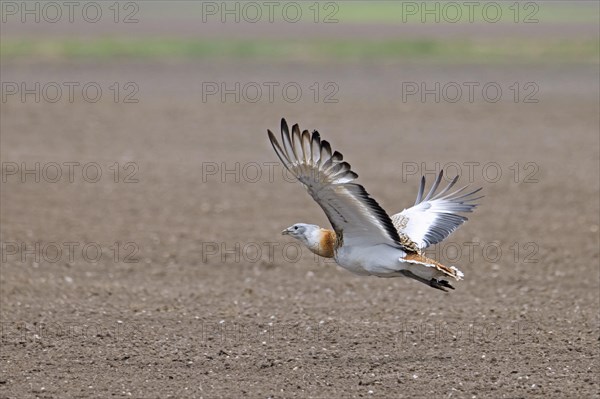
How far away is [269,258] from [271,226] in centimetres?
155

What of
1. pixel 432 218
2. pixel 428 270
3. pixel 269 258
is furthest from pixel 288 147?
pixel 269 258

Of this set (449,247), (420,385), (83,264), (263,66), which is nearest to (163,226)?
(83,264)

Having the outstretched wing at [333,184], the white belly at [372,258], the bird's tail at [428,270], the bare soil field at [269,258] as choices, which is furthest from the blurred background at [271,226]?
the outstretched wing at [333,184]

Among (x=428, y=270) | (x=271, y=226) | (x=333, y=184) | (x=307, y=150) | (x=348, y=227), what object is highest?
(x=307, y=150)

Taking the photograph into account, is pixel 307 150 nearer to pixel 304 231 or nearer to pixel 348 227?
pixel 348 227

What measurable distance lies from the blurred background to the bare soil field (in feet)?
0.12

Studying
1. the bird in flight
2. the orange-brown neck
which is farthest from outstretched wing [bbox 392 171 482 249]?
the orange-brown neck

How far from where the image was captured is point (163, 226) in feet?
44.9

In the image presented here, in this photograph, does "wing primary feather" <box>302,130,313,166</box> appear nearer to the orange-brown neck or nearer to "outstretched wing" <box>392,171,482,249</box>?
the orange-brown neck

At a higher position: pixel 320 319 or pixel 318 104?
pixel 318 104

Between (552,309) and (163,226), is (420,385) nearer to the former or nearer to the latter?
(552,309)

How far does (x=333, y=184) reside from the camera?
748 cm

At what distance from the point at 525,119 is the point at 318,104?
4857mm

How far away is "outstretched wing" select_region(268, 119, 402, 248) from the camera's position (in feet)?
24.1
